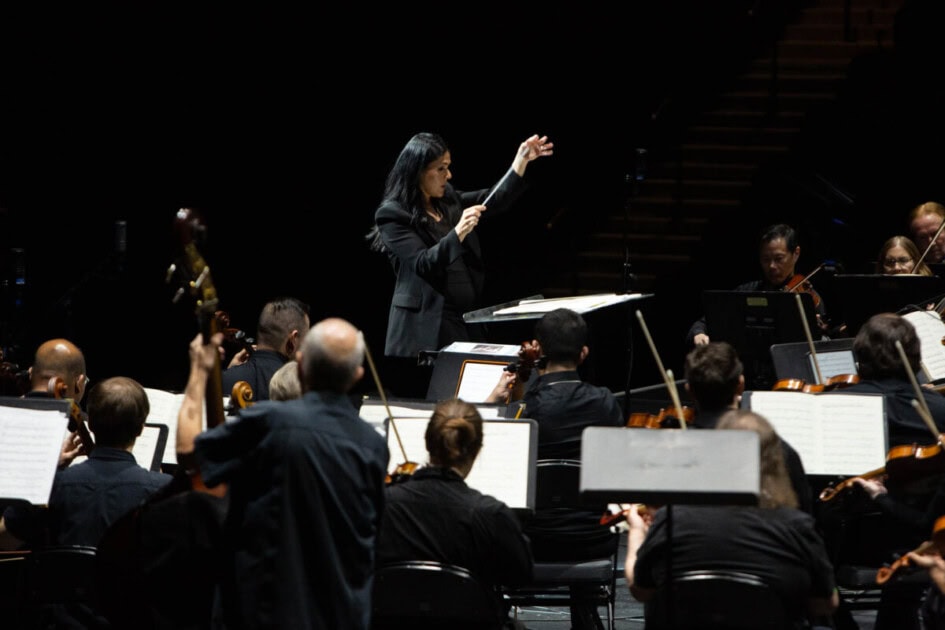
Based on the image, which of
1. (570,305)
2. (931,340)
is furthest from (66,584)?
(931,340)

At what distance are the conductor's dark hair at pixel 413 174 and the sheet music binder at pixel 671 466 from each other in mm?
3255

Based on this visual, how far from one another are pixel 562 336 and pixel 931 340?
6.29 feet

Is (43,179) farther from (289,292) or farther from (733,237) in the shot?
(733,237)

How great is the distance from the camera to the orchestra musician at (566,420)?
17.5 ft

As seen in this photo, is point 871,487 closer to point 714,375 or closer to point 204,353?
point 714,375

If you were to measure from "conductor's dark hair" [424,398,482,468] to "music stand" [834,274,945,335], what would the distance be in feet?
10.8

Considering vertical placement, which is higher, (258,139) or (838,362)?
(258,139)

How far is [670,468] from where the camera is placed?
3572mm

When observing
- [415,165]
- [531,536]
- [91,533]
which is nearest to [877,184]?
[415,165]

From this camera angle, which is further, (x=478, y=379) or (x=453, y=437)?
(x=478, y=379)

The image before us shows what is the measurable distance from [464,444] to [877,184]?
6.51 m

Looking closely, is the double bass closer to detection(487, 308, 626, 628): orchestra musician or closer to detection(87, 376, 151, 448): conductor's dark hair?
detection(87, 376, 151, 448): conductor's dark hair

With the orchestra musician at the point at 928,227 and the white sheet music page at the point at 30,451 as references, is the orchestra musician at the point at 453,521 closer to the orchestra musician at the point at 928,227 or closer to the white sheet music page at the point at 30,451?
the white sheet music page at the point at 30,451

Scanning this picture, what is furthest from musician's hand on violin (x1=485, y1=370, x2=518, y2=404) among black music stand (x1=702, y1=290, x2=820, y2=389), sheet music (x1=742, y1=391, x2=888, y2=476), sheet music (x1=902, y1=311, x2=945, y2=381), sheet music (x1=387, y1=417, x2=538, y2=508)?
sheet music (x1=902, y1=311, x2=945, y2=381)
